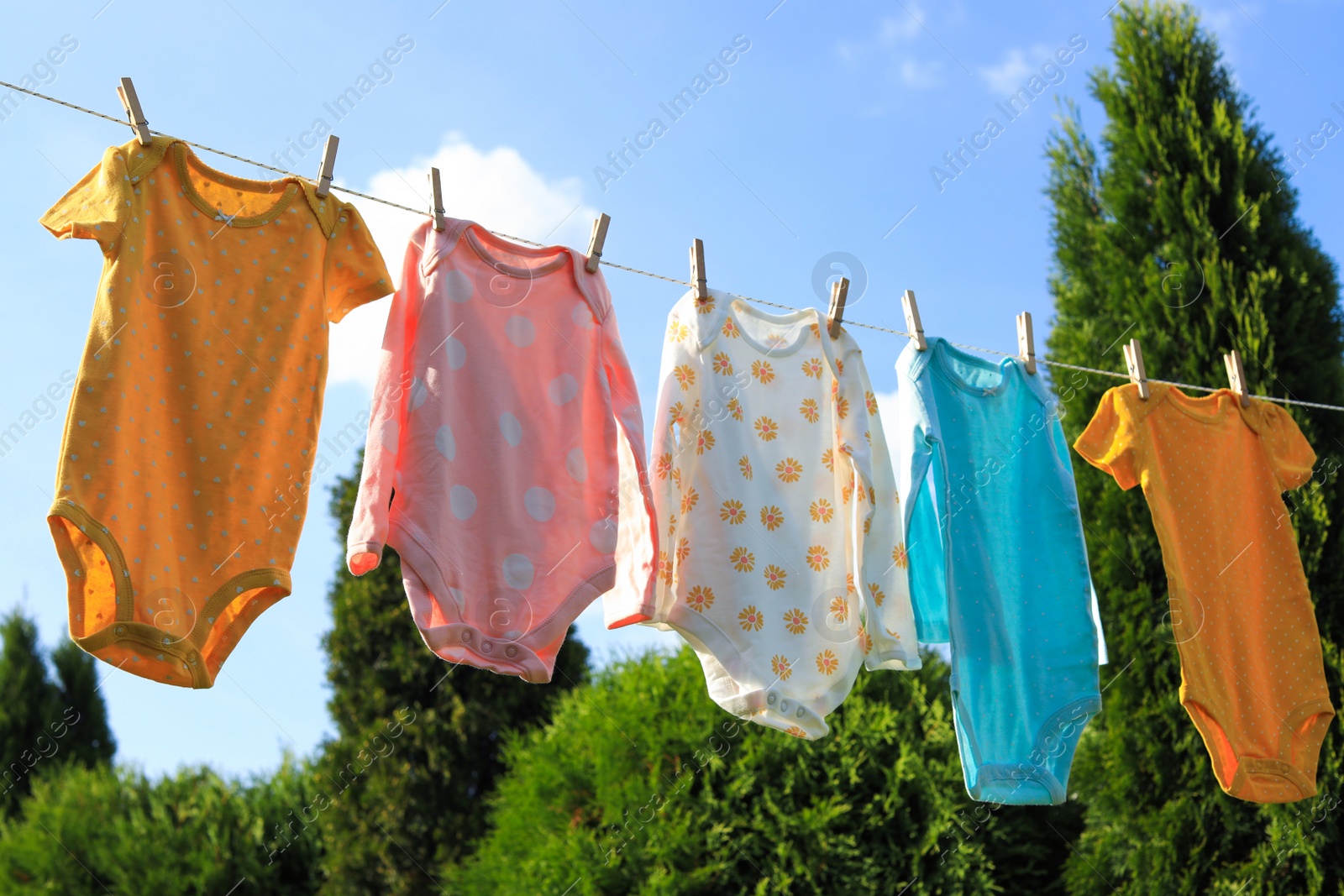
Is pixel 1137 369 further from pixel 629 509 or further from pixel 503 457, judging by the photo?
pixel 503 457

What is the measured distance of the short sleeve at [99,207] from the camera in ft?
7.25

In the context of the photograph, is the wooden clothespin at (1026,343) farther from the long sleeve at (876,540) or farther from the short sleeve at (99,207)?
the short sleeve at (99,207)

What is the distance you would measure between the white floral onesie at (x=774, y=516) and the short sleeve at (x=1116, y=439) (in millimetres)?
776

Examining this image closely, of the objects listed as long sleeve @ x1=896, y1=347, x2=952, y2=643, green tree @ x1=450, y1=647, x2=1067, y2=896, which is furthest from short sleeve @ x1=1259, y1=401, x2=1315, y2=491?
green tree @ x1=450, y1=647, x2=1067, y2=896

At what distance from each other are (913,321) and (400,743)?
502 centimetres

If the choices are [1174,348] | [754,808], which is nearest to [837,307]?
[1174,348]

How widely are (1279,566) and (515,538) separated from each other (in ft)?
8.32

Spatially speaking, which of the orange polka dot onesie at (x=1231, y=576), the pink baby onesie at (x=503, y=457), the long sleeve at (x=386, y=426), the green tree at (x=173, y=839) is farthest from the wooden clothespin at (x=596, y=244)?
the green tree at (x=173, y=839)

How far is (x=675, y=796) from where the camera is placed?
502cm

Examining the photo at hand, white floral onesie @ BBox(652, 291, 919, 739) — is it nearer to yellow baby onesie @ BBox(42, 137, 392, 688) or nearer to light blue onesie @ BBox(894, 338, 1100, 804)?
light blue onesie @ BBox(894, 338, 1100, 804)

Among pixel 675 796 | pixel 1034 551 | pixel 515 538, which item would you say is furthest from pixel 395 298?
pixel 675 796

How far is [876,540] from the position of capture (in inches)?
114

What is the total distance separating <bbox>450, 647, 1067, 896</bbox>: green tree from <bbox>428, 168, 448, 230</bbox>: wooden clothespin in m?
3.21

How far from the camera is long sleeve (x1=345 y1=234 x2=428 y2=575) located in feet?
7.46
